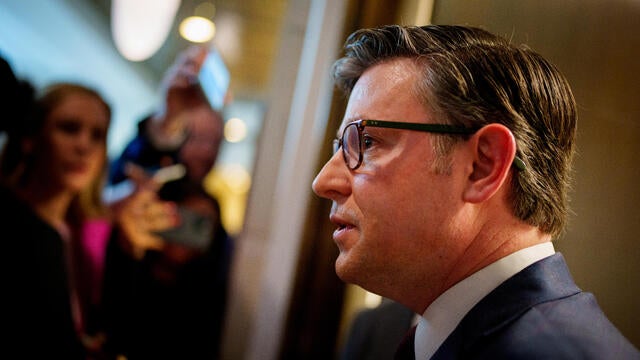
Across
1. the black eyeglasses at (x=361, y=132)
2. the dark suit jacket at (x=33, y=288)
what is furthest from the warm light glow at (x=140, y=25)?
the black eyeglasses at (x=361, y=132)

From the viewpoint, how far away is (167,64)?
6.10ft

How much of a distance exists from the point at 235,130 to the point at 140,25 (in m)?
0.44

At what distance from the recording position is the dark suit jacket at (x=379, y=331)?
1.25 metres

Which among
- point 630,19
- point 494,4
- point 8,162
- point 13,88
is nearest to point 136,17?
point 13,88

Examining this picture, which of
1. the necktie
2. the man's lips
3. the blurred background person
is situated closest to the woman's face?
the blurred background person

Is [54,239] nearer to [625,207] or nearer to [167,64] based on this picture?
[167,64]

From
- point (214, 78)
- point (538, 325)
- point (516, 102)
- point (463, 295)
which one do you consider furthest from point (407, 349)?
point (214, 78)

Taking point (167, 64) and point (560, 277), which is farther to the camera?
point (167, 64)

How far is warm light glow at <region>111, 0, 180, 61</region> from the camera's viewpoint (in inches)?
70.6

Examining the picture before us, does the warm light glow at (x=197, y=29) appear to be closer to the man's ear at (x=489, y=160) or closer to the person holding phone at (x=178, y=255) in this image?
the person holding phone at (x=178, y=255)

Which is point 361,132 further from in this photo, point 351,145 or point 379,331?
point 379,331

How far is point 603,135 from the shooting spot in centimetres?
92

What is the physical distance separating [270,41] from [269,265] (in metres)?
0.78

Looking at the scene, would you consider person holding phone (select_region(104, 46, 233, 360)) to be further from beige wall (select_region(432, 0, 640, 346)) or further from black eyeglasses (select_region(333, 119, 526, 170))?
beige wall (select_region(432, 0, 640, 346))
